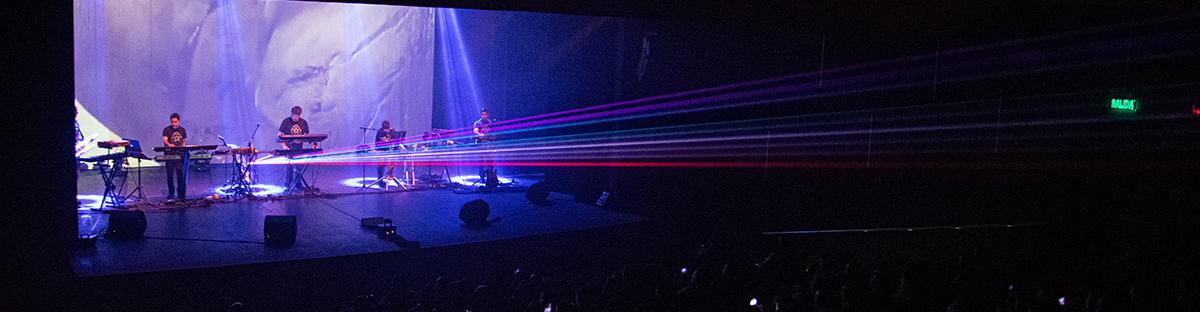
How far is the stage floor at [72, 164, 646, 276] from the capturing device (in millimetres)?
3555

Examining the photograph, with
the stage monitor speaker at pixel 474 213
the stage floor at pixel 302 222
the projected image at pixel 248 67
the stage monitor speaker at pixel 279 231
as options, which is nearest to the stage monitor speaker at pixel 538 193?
the stage floor at pixel 302 222

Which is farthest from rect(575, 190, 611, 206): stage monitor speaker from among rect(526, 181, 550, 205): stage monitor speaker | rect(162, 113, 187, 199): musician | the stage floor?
rect(162, 113, 187, 199): musician

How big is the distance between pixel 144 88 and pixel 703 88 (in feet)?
30.4

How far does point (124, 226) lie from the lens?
3.99m

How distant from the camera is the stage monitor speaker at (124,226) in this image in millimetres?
3961

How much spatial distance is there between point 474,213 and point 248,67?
7.59m

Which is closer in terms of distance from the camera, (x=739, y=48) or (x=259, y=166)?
(x=739, y=48)

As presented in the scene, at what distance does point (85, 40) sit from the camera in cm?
847

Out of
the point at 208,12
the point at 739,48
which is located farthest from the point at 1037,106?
the point at 208,12

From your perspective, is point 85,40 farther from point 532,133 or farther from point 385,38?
point 532,133

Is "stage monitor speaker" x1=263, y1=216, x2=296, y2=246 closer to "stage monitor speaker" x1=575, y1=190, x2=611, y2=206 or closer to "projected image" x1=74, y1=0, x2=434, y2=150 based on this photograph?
"stage monitor speaker" x1=575, y1=190, x2=611, y2=206

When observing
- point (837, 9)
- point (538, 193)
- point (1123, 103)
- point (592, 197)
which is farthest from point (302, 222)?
point (1123, 103)

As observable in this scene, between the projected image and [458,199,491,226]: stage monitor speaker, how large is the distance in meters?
7.02

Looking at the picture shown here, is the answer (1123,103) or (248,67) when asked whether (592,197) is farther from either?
(248,67)
